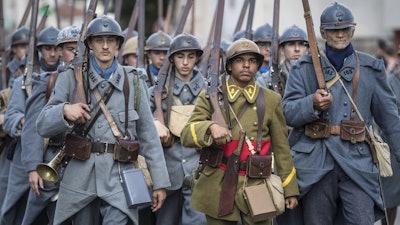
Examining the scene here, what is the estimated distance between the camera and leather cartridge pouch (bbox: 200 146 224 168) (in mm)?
8531

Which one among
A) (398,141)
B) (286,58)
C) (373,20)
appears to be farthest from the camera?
→ (373,20)

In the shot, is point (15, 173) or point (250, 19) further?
point (250, 19)

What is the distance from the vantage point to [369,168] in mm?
9023

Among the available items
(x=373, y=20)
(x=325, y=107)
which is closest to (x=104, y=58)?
(x=325, y=107)

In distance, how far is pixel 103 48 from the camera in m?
8.71

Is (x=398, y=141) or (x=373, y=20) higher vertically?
(x=398, y=141)

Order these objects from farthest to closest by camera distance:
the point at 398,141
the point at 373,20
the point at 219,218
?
the point at 373,20, the point at 398,141, the point at 219,218

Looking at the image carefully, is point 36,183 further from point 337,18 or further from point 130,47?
point 130,47

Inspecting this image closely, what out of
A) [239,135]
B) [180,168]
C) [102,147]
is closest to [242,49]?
[239,135]

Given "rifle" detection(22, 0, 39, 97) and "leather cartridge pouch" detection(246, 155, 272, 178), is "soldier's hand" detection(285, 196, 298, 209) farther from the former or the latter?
"rifle" detection(22, 0, 39, 97)

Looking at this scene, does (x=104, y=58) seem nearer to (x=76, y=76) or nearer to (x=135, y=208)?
(x=76, y=76)

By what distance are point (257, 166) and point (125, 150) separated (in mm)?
965

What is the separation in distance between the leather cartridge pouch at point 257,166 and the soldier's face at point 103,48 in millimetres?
1280

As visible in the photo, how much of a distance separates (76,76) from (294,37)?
13.2 ft
